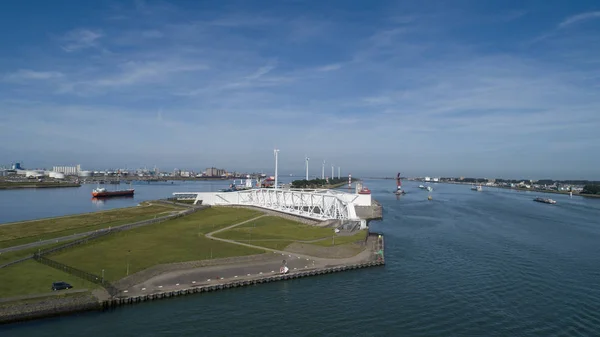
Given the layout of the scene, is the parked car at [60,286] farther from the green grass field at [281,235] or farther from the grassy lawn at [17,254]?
the green grass field at [281,235]

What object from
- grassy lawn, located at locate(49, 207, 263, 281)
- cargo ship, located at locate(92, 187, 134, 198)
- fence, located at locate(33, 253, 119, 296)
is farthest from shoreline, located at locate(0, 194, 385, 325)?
cargo ship, located at locate(92, 187, 134, 198)

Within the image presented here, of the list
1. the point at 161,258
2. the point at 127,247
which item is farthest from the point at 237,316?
the point at 127,247

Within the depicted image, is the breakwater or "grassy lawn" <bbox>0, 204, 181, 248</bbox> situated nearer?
the breakwater

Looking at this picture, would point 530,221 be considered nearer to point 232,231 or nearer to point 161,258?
point 232,231

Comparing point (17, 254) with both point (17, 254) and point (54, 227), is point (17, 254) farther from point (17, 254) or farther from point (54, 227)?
point (54, 227)

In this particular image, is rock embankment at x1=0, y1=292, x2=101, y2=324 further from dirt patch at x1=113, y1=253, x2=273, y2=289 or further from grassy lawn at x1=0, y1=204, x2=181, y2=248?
grassy lawn at x1=0, y1=204, x2=181, y2=248
